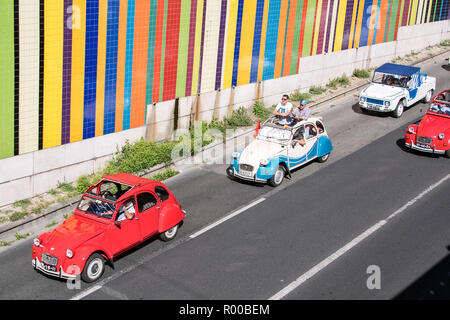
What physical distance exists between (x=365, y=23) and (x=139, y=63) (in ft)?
48.3

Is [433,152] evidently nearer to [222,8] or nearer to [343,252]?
[343,252]

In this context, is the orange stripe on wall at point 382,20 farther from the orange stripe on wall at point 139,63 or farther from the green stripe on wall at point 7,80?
the green stripe on wall at point 7,80

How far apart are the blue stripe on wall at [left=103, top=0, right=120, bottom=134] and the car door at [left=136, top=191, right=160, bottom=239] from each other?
17.7ft

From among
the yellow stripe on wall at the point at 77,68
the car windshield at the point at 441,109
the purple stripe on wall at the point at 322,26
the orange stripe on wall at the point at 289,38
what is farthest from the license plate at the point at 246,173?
the purple stripe on wall at the point at 322,26

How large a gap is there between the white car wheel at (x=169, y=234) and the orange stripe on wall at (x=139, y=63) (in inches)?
236

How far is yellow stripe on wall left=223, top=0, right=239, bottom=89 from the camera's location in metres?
23.0

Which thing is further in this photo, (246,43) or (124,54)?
(246,43)

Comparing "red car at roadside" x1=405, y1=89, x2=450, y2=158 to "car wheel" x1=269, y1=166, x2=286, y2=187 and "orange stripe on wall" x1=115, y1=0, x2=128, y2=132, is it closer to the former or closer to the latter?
"car wheel" x1=269, y1=166, x2=286, y2=187

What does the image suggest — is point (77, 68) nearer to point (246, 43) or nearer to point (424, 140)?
point (246, 43)

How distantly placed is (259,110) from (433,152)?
7334 mm

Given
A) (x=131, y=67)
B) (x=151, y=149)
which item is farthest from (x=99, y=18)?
(x=151, y=149)

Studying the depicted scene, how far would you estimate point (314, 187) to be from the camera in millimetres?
19016

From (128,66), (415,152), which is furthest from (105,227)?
(415,152)

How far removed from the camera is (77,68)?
18328 millimetres
